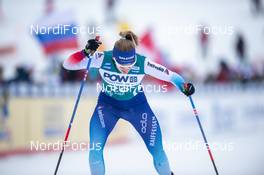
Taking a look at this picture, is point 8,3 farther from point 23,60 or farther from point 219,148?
point 219,148

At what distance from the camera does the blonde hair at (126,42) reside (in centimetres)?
509

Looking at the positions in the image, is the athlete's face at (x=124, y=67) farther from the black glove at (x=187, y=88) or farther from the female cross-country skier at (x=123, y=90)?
the black glove at (x=187, y=88)

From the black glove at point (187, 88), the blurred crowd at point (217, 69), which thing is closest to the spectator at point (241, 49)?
the blurred crowd at point (217, 69)

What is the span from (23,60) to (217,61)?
541 cm

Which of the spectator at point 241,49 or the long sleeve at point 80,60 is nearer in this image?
the long sleeve at point 80,60

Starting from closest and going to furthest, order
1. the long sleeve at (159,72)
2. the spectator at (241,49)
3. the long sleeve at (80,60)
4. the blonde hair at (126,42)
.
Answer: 1. the blonde hair at (126,42)
2. the long sleeve at (80,60)
3. the long sleeve at (159,72)
4. the spectator at (241,49)

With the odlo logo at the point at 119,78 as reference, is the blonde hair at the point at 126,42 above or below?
above

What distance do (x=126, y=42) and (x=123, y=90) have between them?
44cm

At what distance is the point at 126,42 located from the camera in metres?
5.12

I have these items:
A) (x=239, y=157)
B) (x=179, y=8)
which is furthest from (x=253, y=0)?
(x=239, y=157)

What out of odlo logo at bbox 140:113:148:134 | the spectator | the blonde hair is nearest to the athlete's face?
the blonde hair

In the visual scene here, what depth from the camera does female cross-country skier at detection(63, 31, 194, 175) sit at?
16.9 feet

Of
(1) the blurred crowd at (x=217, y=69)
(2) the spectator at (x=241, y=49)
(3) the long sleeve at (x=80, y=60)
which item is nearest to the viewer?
(3) the long sleeve at (x=80, y=60)

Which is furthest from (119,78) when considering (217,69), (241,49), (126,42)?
(241,49)
